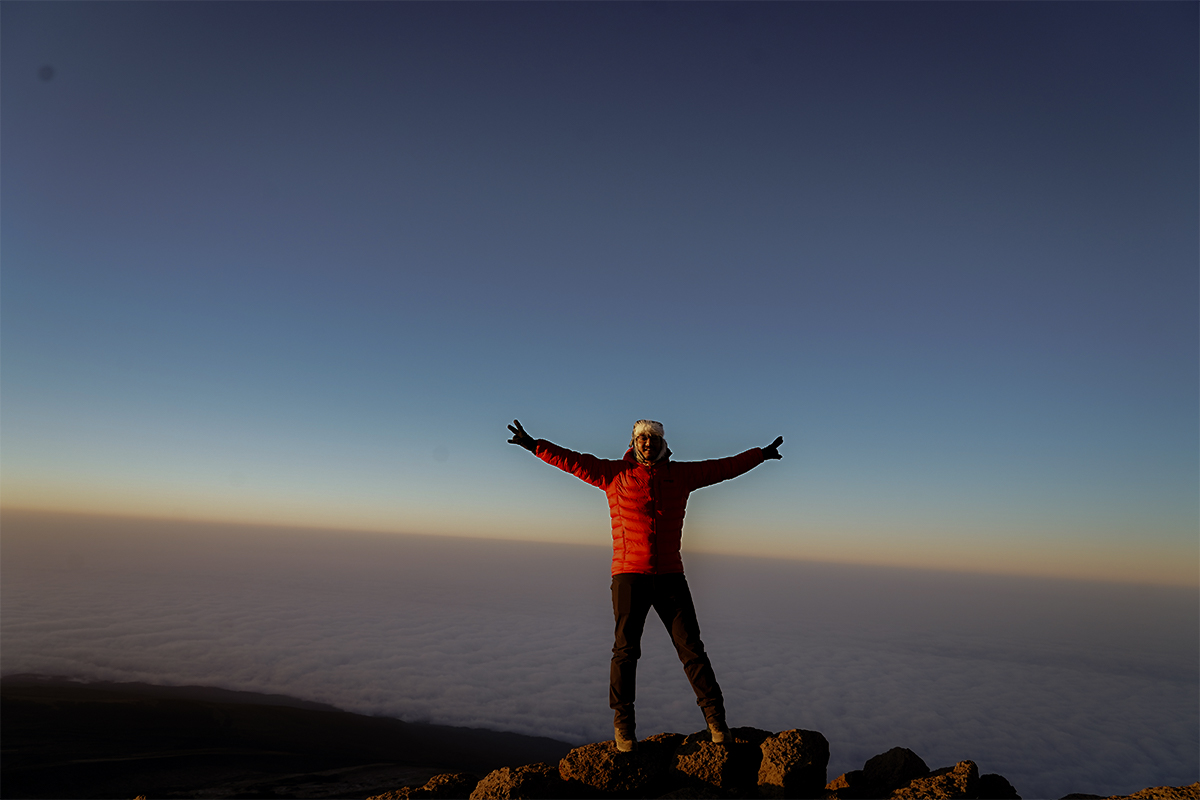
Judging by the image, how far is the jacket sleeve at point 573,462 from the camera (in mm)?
5297

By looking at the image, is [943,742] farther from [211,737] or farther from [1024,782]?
[211,737]

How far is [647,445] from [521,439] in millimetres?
1135

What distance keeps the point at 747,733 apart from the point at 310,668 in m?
84.7

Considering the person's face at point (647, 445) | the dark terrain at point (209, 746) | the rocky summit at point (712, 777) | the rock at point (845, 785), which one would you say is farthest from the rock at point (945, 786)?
the dark terrain at point (209, 746)

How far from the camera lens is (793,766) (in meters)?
4.79

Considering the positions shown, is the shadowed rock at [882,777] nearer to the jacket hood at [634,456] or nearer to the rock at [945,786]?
the rock at [945,786]

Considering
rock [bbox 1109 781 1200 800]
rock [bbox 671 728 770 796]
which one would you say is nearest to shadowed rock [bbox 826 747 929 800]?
rock [bbox 671 728 770 796]

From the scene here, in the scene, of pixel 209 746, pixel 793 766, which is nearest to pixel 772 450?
pixel 793 766

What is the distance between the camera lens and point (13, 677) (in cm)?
5156

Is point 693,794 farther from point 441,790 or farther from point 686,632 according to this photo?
point 441,790

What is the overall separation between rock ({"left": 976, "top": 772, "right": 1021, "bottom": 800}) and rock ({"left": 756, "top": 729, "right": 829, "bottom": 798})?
1.44m

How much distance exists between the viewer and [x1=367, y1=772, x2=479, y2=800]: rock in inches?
203

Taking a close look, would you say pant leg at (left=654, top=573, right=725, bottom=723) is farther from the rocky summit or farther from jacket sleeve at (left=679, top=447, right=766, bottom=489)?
jacket sleeve at (left=679, top=447, right=766, bottom=489)

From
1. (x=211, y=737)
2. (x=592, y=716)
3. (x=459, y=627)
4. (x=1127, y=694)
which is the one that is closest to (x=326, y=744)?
(x=211, y=737)
